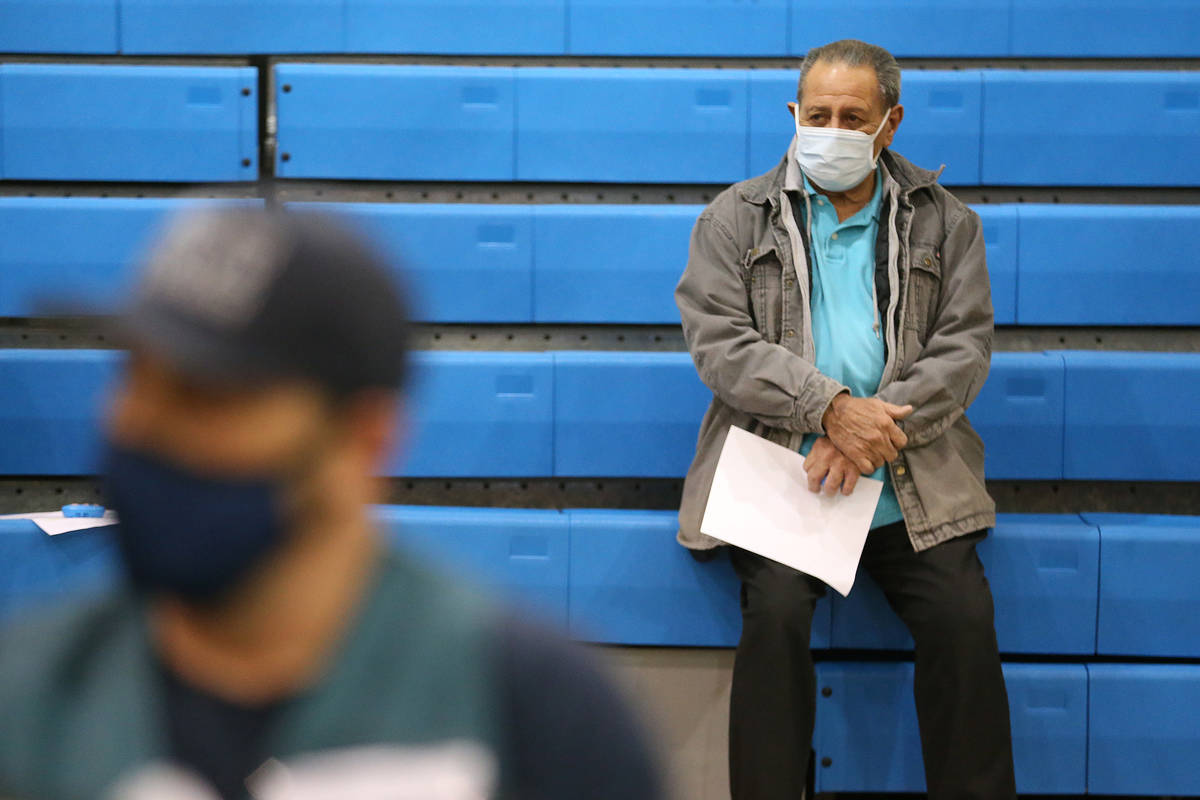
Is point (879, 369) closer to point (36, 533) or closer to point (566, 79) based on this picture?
point (566, 79)

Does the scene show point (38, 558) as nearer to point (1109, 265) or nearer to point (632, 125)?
point (632, 125)

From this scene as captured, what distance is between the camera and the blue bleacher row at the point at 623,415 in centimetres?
223

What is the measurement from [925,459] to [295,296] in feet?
5.02

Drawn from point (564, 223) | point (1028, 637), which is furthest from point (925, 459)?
point (564, 223)

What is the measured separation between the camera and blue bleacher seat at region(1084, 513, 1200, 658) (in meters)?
2.06

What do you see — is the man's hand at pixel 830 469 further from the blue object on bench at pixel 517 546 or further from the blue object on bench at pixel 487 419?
the blue object on bench at pixel 487 419

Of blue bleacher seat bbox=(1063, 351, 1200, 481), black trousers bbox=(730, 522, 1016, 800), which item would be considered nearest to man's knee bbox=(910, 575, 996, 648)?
black trousers bbox=(730, 522, 1016, 800)

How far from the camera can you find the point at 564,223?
7.67ft

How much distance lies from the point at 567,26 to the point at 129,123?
0.92 meters

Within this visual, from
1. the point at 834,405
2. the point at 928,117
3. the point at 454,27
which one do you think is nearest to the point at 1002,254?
the point at 928,117

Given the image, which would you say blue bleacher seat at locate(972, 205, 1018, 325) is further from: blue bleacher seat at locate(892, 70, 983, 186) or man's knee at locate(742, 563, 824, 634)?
man's knee at locate(742, 563, 824, 634)

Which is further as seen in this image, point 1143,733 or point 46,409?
point 46,409

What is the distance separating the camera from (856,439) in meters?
1.76

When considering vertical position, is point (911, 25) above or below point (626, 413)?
above
